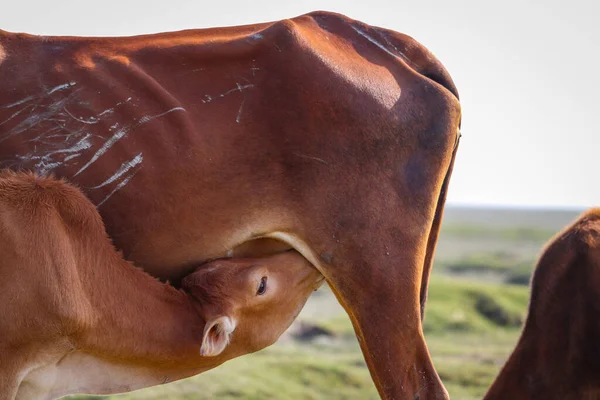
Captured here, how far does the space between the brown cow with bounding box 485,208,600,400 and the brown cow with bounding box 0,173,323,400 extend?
2209 millimetres

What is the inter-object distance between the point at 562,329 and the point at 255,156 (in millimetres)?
3225

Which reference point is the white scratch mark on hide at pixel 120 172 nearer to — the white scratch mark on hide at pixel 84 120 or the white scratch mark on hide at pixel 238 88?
the white scratch mark on hide at pixel 84 120

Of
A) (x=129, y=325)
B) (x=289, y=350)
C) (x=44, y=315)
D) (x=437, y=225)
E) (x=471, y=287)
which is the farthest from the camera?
(x=471, y=287)

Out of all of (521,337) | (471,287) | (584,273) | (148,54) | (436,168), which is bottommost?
(471,287)

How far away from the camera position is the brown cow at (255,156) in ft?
27.0

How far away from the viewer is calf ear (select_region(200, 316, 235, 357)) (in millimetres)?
7938

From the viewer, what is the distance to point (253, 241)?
8602 mm

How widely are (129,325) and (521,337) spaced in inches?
144

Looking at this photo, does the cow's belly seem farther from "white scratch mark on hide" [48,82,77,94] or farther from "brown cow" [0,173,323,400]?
"white scratch mark on hide" [48,82,77,94]

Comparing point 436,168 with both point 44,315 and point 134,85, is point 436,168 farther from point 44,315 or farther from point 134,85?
point 44,315

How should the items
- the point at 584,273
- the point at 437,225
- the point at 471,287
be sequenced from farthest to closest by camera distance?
the point at 471,287 → the point at 584,273 → the point at 437,225

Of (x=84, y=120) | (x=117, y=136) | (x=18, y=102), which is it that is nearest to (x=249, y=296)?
(x=117, y=136)

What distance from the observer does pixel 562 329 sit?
9.56 metres

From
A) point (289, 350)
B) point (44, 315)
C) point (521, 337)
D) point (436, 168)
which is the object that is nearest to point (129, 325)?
point (44, 315)
